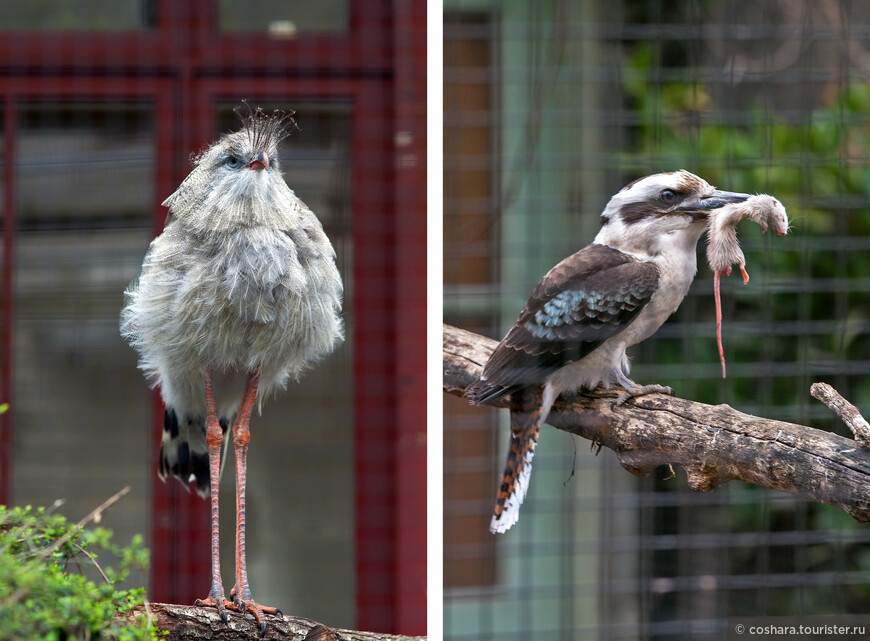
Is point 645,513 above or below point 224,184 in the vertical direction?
below

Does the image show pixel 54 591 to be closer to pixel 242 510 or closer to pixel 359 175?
pixel 242 510

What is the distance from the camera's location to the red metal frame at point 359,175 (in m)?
1.41

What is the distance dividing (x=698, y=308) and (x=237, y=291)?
2.05ft

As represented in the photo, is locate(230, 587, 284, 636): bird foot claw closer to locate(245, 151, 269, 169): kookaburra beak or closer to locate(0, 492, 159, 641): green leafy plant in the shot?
locate(0, 492, 159, 641): green leafy plant

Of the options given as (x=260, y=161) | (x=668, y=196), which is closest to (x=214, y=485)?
(x=260, y=161)

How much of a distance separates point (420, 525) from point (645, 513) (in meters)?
0.37

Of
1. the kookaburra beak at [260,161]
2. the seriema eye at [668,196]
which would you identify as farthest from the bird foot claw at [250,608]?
the seriema eye at [668,196]

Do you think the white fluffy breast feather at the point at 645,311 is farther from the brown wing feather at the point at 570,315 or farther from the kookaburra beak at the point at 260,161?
the kookaburra beak at the point at 260,161

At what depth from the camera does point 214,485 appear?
3.43ft

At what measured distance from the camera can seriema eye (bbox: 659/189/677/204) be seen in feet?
3.33

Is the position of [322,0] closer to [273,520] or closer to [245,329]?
[245,329]

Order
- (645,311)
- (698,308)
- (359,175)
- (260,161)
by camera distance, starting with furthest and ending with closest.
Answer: (359,175), (698,308), (645,311), (260,161)

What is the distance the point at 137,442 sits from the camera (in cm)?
145

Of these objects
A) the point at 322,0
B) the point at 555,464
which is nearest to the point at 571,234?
the point at 555,464
